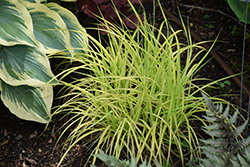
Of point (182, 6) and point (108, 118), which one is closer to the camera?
point (108, 118)

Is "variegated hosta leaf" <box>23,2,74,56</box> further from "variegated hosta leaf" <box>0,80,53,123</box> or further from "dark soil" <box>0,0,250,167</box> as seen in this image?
"dark soil" <box>0,0,250,167</box>

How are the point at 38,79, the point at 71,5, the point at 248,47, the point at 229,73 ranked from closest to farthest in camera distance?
the point at 38,79 → the point at 229,73 → the point at 248,47 → the point at 71,5

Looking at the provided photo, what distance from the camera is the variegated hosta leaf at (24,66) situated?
1.38 m

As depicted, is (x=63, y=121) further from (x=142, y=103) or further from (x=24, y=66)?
(x=142, y=103)

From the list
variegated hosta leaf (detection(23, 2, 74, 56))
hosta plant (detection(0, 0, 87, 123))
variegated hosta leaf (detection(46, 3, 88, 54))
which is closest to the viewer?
hosta plant (detection(0, 0, 87, 123))

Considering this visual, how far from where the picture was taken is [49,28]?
1.54 metres

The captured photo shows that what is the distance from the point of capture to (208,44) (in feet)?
6.34

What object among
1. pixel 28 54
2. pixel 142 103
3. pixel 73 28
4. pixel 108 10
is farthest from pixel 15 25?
pixel 142 103

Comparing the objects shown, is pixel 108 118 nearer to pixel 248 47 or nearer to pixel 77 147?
pixel 77 147

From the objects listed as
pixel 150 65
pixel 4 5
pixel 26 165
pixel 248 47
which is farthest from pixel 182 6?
pixel 26 165

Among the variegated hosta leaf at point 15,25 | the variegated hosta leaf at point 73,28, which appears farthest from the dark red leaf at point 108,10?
the variegated hosta leaf at point 15,25

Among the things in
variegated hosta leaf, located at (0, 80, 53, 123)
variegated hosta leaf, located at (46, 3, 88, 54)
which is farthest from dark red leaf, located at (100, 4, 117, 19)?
variegated hosta leaf, located at (0, 80, 53, 123)

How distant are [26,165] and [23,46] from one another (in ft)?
2.29

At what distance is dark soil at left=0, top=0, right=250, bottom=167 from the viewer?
1461 mm
